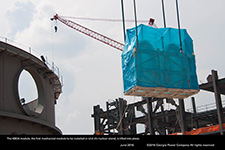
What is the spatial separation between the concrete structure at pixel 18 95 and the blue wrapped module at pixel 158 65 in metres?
8.12

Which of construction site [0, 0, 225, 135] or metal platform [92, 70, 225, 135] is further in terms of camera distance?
metal platform [92, 70, 225, 135]

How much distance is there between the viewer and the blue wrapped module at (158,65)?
18672 millimetres

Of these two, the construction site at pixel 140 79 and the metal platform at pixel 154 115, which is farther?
the metal platform at pixel 154 115

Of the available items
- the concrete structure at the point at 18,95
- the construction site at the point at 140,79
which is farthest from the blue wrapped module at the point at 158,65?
the concrete structure at the point at 18,95

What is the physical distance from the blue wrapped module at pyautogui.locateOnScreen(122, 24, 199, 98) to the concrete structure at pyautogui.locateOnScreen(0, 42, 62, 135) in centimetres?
812

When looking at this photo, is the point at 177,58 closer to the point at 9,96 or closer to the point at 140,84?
the point at 140,84

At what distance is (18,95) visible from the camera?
2381 centimetres

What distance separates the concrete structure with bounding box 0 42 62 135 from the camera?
22909 mm

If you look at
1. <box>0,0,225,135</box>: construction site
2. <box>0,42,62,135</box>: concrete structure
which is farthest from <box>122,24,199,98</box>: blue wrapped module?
<box>0,42,62,135</box>: concrete structure

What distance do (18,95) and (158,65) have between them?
9856 mm

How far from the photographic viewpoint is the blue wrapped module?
18.7 metres

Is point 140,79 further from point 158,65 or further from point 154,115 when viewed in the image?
point 154,115

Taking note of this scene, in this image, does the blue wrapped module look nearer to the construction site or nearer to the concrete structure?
the construction site

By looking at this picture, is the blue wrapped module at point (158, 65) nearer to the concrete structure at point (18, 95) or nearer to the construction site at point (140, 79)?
the construction site at point (140, 79)
